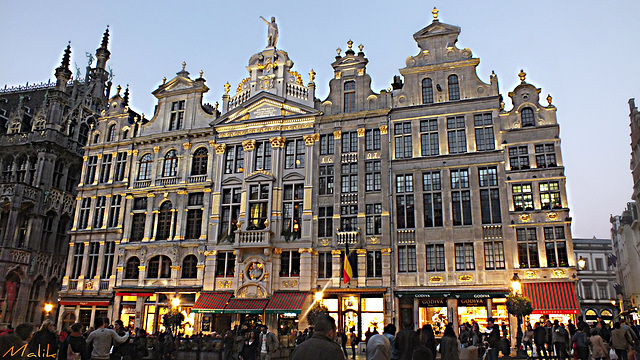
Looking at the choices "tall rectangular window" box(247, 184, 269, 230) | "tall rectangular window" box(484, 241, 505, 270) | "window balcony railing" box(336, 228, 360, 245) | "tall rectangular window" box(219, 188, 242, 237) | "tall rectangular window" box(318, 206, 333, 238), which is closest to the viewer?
"tall rectangular window" box(484, 241, 505, 270)

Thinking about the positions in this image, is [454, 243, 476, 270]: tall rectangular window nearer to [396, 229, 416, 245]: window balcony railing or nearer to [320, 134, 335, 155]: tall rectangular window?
[396, 229, 416, 245]: window balcony railing

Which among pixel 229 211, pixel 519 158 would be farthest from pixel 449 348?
pixel 229 211

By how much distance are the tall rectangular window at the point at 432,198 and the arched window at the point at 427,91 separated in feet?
17.8

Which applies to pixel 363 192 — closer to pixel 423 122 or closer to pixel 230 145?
pixel 423 122

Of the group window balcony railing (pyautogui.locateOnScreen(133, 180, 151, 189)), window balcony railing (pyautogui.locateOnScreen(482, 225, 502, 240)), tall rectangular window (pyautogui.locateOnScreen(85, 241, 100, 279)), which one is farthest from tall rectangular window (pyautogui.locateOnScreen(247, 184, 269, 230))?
window balcony railing (pyautogui.locateOnScreen(482, 225, 502, 240))

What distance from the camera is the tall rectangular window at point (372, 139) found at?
36438 millimetres

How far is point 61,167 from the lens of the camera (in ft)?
157

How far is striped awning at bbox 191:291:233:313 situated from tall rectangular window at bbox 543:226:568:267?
21.2 meters

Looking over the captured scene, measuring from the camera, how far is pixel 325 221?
1412 inches

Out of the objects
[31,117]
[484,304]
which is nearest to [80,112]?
[31,117]

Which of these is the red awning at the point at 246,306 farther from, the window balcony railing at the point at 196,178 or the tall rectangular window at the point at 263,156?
the window balcony railing at the point at 196,178

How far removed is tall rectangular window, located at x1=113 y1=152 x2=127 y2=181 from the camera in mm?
43125

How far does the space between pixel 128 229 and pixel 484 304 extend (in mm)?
27544

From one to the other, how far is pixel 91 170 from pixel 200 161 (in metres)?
11.2
